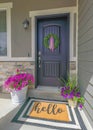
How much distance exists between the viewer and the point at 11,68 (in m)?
3.69

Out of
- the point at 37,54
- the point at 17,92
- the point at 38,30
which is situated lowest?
the point at 17,92

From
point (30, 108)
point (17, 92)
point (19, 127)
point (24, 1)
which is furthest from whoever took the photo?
point (24, 1)

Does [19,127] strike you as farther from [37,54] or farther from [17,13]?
Result: [17,13]

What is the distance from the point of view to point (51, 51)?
143 inches

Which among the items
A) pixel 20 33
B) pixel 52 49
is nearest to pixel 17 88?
pixel 52 49

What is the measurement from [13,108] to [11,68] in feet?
4.45

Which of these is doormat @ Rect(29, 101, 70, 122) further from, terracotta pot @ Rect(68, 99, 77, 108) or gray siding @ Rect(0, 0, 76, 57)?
gray siding @ Rect(0, 0, 76, 57)

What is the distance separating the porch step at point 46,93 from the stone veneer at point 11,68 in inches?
21.2

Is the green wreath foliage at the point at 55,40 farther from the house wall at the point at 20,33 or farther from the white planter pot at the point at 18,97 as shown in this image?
the white planter pot at the point at 18,97

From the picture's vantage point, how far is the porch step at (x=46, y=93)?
324 cm

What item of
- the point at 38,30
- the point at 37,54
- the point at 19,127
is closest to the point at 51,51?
the point at 37,54

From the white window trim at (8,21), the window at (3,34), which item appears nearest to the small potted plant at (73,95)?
the white window trim at (8,21)

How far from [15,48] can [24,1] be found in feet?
4.51

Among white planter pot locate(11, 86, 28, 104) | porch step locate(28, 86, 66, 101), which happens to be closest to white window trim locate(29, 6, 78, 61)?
porch step locate(28, 86, 66, 101)
